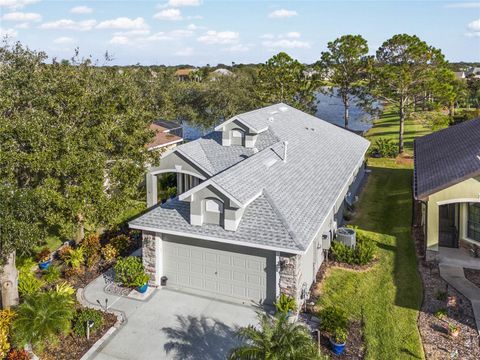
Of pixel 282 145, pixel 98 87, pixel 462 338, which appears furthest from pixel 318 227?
pixel 98 87

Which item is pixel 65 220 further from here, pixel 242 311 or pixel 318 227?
pixel 318 227

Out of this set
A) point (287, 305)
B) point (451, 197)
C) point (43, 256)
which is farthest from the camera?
point (43, 256)

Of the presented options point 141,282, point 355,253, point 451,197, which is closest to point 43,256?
point 141,282

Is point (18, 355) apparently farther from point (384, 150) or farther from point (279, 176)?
point (384, 150)

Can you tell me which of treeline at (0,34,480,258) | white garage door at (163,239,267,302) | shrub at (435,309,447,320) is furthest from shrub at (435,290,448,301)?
treeline at (0,34,480,258)

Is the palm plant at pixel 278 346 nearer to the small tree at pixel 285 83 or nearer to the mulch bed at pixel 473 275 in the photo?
the mulch bed at pixel 473 275

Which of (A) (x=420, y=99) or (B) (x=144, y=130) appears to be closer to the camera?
(B) (x=144, y=130)
